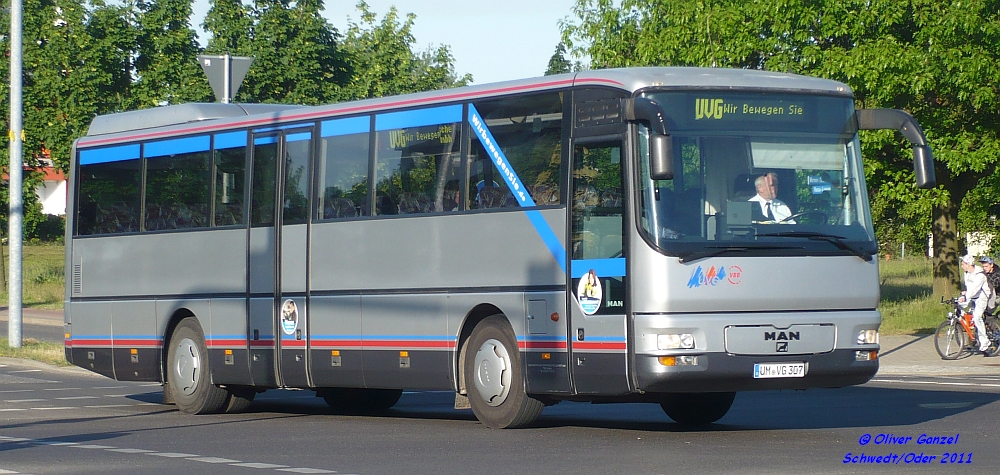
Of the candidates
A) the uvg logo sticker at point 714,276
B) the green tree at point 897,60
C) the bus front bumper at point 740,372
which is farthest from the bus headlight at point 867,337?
the green tree at point 897,60

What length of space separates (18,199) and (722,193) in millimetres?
17104

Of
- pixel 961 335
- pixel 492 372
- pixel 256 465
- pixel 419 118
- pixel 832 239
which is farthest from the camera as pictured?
pixel 961 335

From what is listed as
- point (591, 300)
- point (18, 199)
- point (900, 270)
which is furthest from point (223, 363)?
point (900, 270)

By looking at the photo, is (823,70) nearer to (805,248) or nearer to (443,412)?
(443,412)

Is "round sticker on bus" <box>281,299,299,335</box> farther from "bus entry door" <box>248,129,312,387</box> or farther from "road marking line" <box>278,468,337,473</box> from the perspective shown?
"road marking line" <box>278,468,337,473</box>

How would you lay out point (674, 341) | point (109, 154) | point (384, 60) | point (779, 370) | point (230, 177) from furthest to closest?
point (384, 60) < point (109, 154) < point (230, 177) < point (779, 370) < point (674, 341)

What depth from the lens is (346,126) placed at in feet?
54.3

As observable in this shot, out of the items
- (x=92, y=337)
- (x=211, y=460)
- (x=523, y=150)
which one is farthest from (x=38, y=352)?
(x=211, y=460)

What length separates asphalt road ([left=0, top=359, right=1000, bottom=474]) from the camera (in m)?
11.5

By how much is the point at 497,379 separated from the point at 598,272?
1.67 metres

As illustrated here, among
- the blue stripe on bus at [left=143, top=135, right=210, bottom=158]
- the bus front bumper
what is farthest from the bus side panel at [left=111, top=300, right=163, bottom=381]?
the bus front bumper

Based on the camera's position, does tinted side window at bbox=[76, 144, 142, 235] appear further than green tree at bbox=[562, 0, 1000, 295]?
No

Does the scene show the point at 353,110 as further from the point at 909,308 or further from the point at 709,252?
the point at 909,308

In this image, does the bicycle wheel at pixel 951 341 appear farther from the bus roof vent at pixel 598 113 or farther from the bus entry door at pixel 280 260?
the bus roof vent at pixel 598 113
